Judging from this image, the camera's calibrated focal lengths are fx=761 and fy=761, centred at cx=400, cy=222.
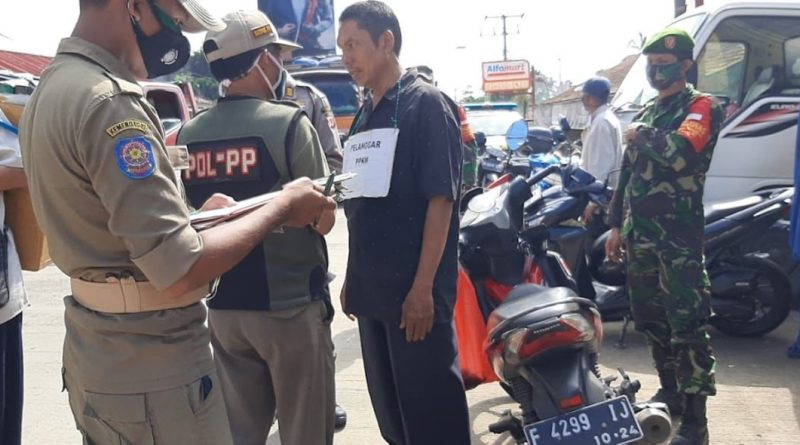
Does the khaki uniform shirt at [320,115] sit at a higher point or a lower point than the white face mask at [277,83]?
lower

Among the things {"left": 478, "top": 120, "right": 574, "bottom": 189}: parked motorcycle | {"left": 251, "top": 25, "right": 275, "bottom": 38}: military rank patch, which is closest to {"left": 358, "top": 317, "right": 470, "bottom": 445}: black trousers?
{"left": 251, "top": 25, "right": 275, "bottom": 38}: military rank patch

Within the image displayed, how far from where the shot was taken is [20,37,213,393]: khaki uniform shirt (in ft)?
5.01

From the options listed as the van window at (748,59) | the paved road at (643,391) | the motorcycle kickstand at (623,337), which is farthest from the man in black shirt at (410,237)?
the van window at (748,59)

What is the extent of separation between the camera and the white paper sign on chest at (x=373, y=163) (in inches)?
97.7

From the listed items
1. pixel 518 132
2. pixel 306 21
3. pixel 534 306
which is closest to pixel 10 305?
pixel 534 306

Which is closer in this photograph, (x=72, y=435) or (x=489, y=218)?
(x=489, y=218)

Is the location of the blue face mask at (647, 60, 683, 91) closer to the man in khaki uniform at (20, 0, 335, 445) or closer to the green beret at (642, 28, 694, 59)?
the green beret at (642, 28, 694, 59)

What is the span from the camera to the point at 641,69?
6.81 m

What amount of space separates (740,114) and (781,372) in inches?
89.6

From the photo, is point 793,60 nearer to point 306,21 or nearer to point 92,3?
point 92,3

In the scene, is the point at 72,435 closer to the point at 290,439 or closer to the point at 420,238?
the point at 290,439

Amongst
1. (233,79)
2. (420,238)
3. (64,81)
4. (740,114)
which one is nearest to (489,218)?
(420,238)

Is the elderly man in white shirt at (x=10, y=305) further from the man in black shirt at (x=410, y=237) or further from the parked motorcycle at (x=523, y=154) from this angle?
the parked motorcycle at (x=523, y=154)

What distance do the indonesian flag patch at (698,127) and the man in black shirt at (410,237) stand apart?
120cm
